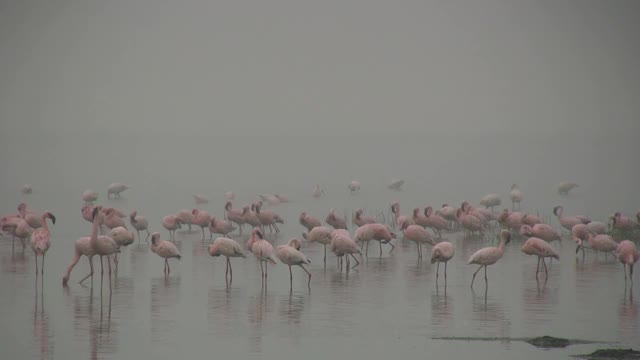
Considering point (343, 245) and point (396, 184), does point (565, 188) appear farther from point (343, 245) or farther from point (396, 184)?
point (343, 245)

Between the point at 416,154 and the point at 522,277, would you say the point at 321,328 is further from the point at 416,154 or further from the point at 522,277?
the point at 416,154

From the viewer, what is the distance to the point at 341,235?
25.0 m

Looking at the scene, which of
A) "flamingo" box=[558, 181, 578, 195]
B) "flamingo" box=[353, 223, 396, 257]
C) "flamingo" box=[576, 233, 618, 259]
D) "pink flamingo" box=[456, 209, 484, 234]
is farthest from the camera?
"flamingo" box=[558, 181, 578, 195]

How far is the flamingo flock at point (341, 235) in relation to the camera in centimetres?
2320

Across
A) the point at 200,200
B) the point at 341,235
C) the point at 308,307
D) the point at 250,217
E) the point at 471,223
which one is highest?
the point at 200,200

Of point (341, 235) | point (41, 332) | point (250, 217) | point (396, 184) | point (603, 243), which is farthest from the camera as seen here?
point (396, 184)

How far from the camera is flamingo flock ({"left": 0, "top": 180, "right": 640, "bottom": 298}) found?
23.2 m

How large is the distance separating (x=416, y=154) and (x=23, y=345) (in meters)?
76.9

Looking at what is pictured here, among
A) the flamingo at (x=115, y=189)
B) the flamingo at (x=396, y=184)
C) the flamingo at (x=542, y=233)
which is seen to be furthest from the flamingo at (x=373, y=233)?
the flamingo at (x=396, y=184)

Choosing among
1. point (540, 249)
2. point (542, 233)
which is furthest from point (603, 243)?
point (540, 249)

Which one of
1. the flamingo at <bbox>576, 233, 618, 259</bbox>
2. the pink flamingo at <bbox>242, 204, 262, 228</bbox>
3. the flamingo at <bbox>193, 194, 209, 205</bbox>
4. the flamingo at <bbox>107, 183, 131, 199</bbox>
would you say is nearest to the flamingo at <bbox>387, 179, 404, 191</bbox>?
the flamingo at <bbox>193, 194, 209, 205</bbox>

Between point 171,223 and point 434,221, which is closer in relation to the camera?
point 434,221

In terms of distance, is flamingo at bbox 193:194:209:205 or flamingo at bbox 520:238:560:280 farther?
flamingo at bbox 193:194:209:205

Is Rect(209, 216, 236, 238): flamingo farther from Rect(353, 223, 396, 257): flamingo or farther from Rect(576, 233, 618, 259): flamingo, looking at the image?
Rect(576, 233, 618, 259): flamingo
